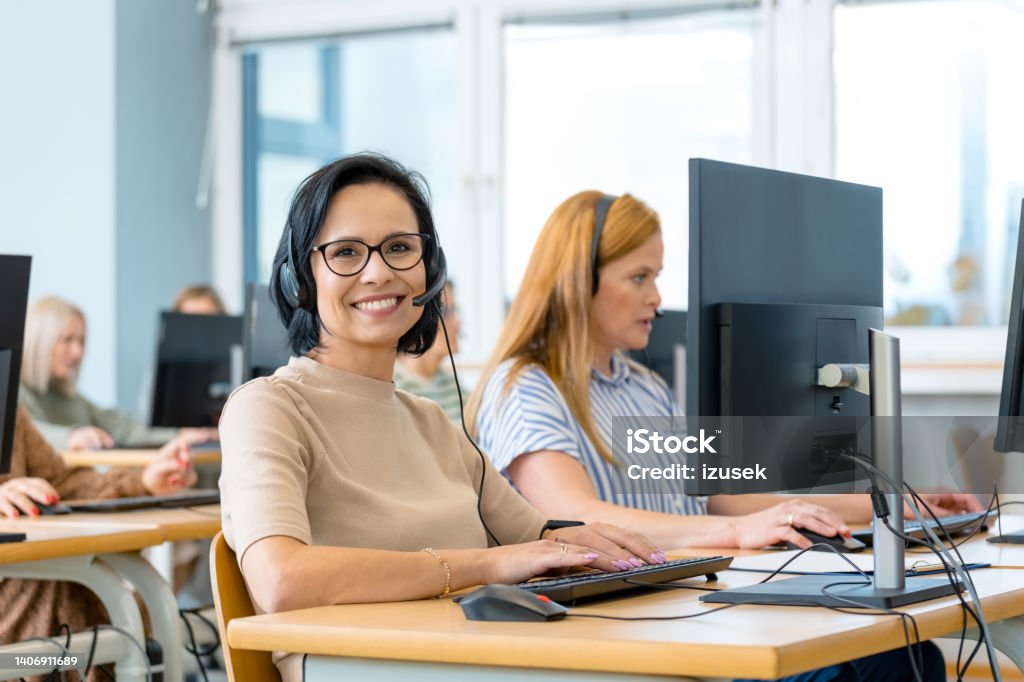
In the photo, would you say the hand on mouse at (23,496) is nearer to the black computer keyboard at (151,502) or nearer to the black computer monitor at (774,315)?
the black computer keyboard at (151,502)

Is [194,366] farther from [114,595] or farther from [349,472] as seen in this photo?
[349,472]

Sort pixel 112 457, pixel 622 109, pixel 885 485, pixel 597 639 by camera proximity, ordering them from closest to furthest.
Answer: pixel 597 639, pixel 885 485, pixel 112 457, pixel 622 109

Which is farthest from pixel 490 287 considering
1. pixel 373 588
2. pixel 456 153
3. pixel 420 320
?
pixel 373 588

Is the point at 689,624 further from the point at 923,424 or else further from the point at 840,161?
the point at 840,161

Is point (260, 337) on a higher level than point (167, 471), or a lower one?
higher

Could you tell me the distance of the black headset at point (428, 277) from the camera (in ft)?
5.32

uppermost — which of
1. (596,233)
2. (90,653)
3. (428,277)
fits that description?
(596,233)

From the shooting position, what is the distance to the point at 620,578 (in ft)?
4.48

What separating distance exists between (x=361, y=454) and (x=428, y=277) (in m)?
0.27

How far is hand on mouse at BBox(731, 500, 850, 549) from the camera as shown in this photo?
1.75 m

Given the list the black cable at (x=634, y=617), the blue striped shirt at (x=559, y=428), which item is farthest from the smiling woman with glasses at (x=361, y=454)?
the blue striped shirt at (x=559, y=428)

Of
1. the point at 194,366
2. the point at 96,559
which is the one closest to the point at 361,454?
the point at 96,559

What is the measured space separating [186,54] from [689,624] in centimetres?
465

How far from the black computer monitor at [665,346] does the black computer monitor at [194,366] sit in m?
1.14
